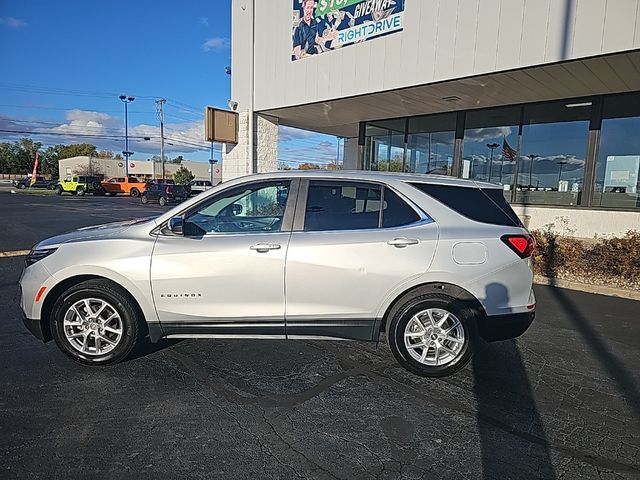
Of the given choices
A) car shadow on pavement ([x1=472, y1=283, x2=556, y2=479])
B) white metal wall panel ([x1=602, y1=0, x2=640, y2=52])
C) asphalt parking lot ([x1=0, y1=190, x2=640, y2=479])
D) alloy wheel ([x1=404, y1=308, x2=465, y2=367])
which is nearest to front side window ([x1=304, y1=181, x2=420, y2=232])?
alloy wheel ([x1=404, y1=308, x2=465, y2=367])

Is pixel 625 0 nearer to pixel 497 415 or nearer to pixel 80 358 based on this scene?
pixel 497 415

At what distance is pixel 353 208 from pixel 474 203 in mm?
1092

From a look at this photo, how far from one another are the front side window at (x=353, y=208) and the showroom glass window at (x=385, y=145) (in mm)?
9384

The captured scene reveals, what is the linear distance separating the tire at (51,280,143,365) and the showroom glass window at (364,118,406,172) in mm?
10278

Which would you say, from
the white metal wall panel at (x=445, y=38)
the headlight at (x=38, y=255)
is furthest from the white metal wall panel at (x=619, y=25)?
the headlight at (x=38, y=255)

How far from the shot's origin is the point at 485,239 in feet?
11.7

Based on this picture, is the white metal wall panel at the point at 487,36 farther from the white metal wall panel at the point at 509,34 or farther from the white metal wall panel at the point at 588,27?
the white metal wall panel at the point at 588,27

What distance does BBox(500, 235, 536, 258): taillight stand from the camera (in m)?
3.60

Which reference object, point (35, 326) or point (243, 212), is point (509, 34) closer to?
point (243, 212)

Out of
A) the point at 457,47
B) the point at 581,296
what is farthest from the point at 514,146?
the point at 581,296

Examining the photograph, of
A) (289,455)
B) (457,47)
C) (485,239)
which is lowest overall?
(289,455)

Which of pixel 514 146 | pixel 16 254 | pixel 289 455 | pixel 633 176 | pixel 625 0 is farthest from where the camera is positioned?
pixel 514 146

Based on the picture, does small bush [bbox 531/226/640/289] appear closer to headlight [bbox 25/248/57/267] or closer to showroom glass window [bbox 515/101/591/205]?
showroom glass window [bbox 515/101/591/205]

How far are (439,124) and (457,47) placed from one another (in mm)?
4175
